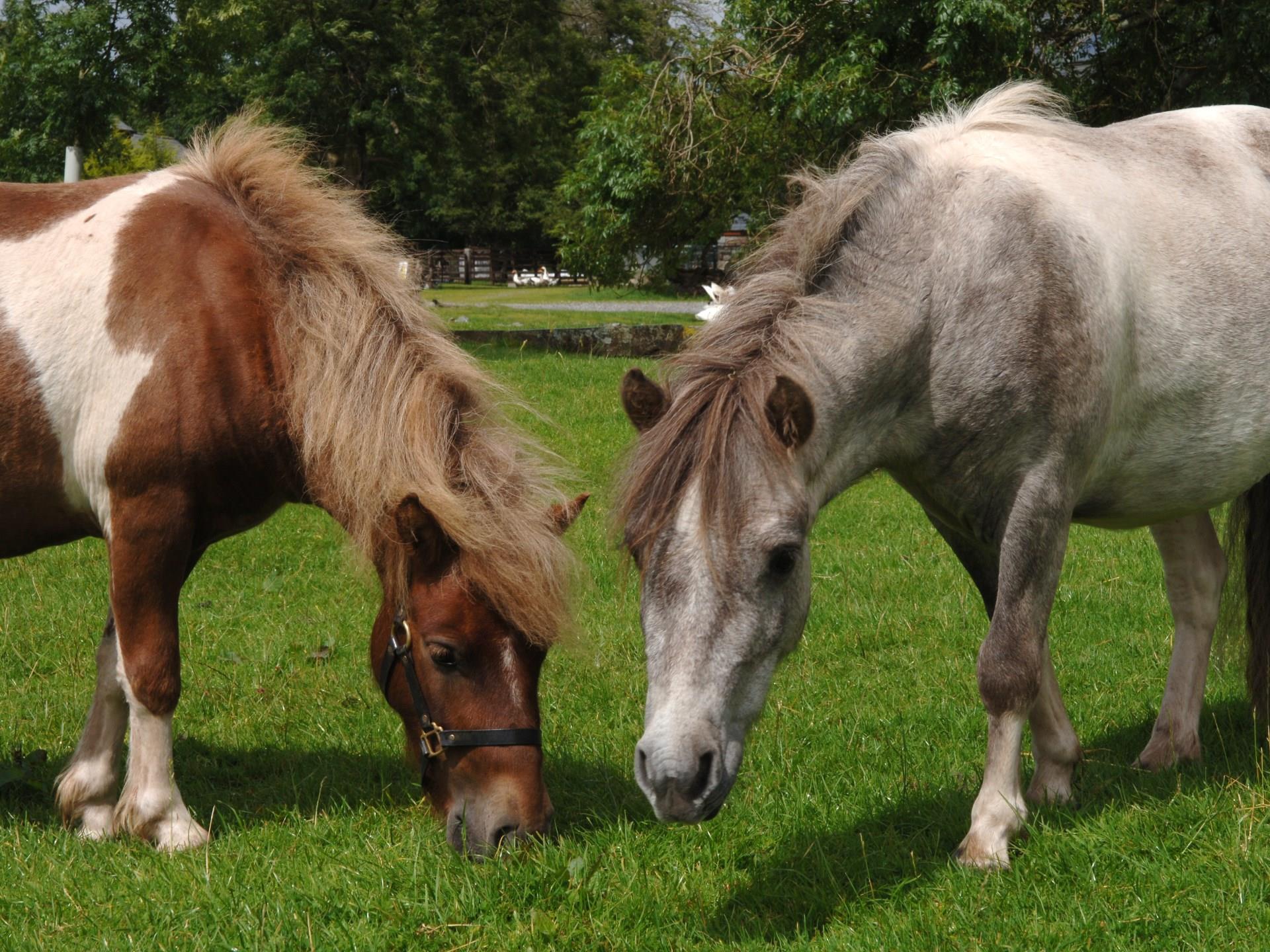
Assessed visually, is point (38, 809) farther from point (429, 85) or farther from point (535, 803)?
point (429, 85)

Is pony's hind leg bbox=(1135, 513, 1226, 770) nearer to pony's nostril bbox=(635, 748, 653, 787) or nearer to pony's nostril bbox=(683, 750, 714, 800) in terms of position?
pony's nostril bbox=(683, 750, 714, 800)

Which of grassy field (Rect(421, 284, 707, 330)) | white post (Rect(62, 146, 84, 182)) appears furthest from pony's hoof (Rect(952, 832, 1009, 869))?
white post (Rect(62, 146, 84, 182))

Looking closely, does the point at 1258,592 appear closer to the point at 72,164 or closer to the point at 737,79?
the point at 737,79

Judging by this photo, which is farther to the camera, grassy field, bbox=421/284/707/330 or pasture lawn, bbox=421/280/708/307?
pasture lawn, bbox=421/280/708/307

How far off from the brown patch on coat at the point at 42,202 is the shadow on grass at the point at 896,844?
3.16 m

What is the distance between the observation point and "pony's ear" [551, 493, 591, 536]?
12.8ft

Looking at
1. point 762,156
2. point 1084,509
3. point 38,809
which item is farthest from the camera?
point 762,156

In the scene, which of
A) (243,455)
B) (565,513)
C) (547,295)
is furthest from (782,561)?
(547,295)

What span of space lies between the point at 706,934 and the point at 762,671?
29.9 inches

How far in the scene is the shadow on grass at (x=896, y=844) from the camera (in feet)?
10.8

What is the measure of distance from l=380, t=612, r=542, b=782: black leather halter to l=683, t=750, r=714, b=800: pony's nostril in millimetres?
966

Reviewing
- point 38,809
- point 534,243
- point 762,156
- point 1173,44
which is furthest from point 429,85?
point 534,243

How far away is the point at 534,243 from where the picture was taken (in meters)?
60.8

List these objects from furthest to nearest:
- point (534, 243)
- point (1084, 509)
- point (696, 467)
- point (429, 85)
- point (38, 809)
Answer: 1. point (534, 243)
2. point (429, 85)
3. point (38, 809)
4. point (1084, 509)
5. point (696, 467)
